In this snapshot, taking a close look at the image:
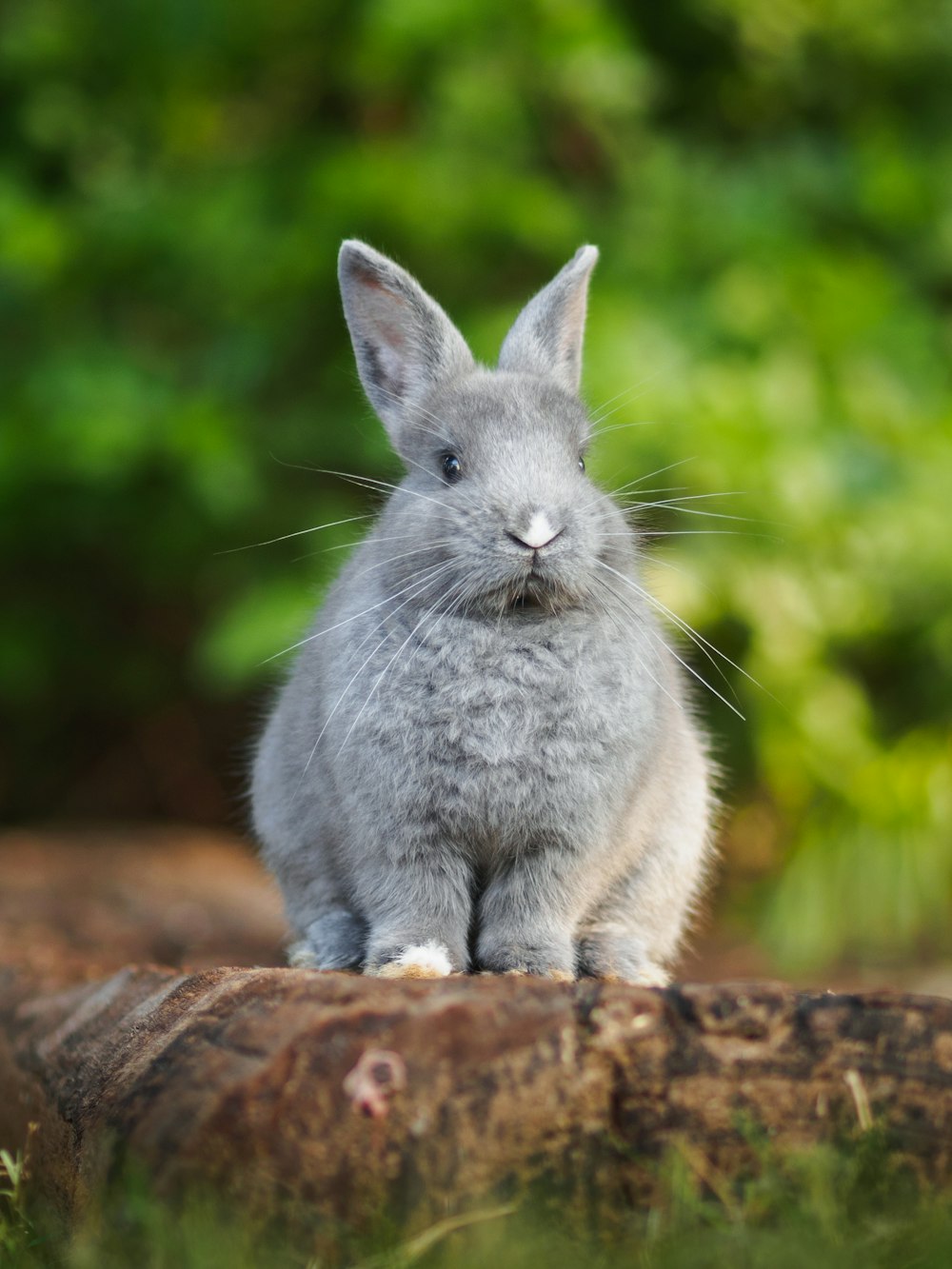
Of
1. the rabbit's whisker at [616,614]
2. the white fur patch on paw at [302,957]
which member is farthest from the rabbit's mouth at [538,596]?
the white fur patch on paw at [302,957]

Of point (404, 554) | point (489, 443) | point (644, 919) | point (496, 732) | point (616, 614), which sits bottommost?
point (644, 919)

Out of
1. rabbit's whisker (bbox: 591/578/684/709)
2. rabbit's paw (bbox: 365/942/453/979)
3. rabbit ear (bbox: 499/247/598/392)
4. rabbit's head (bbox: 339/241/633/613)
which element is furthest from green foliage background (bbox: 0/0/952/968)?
rabbit's paw (bbox: 365/942/453/979)

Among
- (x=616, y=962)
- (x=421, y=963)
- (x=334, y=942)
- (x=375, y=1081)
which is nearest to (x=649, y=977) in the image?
(x=616, y=962)

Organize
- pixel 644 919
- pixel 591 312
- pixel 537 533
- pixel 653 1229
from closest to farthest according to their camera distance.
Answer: pixel 653 1229 < pixel 537 533 < pixel 644 919 < pixel 591 312

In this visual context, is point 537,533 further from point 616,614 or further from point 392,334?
point 392,334

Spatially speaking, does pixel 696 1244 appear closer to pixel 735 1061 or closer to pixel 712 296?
pixel 735 1061

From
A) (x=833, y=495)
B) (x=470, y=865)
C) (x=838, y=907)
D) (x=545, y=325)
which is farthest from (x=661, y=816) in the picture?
(x=838, y=907)
